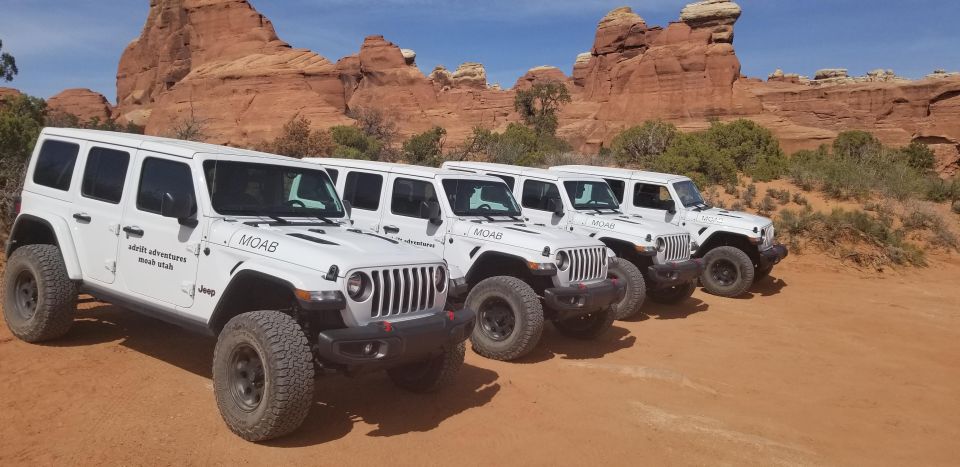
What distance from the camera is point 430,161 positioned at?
25844 mm

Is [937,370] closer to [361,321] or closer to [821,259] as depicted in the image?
[361,321]

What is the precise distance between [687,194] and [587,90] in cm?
6430

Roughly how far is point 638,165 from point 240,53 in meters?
46.5

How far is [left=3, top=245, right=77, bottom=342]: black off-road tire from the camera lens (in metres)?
5.43

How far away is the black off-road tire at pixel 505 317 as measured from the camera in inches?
244

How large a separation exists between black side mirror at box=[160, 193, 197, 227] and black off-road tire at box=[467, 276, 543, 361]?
293cm

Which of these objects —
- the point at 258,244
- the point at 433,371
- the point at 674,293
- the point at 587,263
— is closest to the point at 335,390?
the point at 433,371

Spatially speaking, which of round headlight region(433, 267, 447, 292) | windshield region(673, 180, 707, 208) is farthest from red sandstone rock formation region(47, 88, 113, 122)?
round headlight region(433, 267, 447, 292)

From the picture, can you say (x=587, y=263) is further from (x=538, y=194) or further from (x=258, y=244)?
(x=258, y=244)

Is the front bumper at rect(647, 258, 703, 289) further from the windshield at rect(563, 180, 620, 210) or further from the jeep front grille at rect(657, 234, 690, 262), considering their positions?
the windshield at rect(563, 180, 620, 210)

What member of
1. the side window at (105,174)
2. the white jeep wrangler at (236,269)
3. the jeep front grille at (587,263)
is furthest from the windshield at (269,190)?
the jeep front grille at (587,263)

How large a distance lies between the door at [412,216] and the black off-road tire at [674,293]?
4.49 meters

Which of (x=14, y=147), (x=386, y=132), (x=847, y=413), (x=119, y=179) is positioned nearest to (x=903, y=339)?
(x=847, y=413)

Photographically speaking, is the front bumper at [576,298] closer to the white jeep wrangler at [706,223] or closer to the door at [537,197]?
the door at [537,197]
